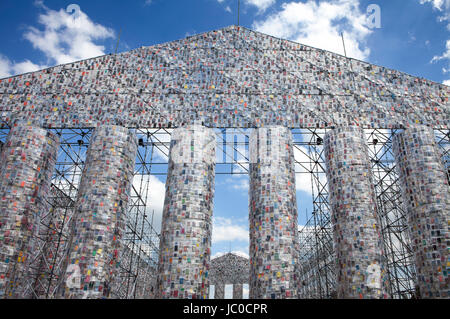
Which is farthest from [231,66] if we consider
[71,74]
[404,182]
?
[404,182]

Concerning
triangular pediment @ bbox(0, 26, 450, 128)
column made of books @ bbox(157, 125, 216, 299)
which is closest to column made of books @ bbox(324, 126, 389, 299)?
triangular pediment @ bbox(0, 26, 450, 128)

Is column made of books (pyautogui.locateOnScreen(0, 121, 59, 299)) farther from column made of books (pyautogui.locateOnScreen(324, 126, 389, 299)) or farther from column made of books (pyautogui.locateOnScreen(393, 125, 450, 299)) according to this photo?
column made of books (pyautogui.locateOnScreen(393, 125, 450, 299))

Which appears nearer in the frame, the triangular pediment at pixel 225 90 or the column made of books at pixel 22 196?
the column made of books at pixel 22 196

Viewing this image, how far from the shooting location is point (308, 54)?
1673cm

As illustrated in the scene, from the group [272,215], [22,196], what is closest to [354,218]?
[272,215]

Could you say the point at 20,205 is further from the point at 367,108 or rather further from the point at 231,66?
A: the point at 367,108

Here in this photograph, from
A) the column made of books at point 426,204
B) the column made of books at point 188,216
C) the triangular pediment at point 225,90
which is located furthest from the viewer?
the triangular pediment at point 225,90

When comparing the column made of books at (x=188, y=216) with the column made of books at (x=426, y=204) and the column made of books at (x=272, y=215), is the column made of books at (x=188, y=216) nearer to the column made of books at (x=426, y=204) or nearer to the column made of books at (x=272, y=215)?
the column made of books at (x=272, y=215)

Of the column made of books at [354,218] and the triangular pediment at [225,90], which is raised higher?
the triangular pediment at [225,90]

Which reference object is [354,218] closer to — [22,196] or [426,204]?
[426,204]

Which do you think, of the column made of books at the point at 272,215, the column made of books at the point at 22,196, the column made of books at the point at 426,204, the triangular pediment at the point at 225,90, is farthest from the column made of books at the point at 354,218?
the column made of books at the point at 22,196

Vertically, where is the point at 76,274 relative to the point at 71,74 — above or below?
below

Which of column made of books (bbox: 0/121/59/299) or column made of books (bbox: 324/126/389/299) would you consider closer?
column made of books (bbox: 324/126/389/299)
